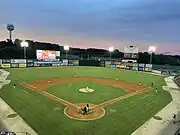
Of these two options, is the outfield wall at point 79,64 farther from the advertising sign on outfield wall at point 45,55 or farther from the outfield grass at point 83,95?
the outfield grass at point 83,95

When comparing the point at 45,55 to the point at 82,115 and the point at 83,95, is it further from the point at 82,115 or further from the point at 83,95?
the point at 82,115

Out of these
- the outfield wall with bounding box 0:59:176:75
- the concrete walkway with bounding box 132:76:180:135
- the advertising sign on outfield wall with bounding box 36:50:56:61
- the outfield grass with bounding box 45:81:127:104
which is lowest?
the concrete walkway with bounding box 132:76:180:135

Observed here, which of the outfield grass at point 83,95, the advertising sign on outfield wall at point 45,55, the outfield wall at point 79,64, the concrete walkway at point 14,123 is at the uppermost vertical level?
the advertising sign on outfield wall at point 45,55

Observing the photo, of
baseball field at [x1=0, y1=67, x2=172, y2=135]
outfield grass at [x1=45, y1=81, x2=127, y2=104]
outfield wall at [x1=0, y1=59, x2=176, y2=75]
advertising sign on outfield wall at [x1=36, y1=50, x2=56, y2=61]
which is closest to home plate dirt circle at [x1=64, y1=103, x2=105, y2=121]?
baseball field at [x1=0, y1=67, x2=172, y2=135]

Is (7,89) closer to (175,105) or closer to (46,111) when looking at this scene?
(46,111)

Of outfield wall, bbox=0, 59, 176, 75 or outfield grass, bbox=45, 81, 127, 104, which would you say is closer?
outfield grass, bbox=45, 81, 127, 104

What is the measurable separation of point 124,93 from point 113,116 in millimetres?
10501

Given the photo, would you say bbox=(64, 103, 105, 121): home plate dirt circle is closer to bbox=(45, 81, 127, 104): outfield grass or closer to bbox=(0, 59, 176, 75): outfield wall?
bbox=(45, 81, 127, 104): outfield grass

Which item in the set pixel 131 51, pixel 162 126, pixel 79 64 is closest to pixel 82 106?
pixel 162 126

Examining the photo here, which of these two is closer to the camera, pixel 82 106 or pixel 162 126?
pixel 162 126

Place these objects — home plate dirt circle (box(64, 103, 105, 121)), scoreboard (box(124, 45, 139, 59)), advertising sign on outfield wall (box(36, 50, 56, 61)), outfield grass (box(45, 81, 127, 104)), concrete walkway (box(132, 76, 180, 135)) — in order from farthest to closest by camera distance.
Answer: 1. advertising sign on outfield wall (box(36, 50, 56, 61))
2. scoreboard (box(124, 45, 139, 59))
3. outfield grass (box(45, 81, 127, 104))
4. home plate dirt circle (box(64, 103, 105, 121))
5. concrete walkway (box(132, 76, 180, 135))

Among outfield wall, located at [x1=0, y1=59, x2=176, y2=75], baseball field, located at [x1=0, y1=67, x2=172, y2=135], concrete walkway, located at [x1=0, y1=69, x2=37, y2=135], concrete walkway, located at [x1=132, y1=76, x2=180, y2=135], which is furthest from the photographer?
outfield wall, located at [x1=0, y1=59, x2=176, y2=75]

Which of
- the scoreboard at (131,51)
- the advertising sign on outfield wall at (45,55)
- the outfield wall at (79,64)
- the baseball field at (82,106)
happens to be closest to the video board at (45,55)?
the advertising sign on outfield wall at (45,55)

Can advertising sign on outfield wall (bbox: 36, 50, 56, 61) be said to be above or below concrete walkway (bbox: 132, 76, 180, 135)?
above
